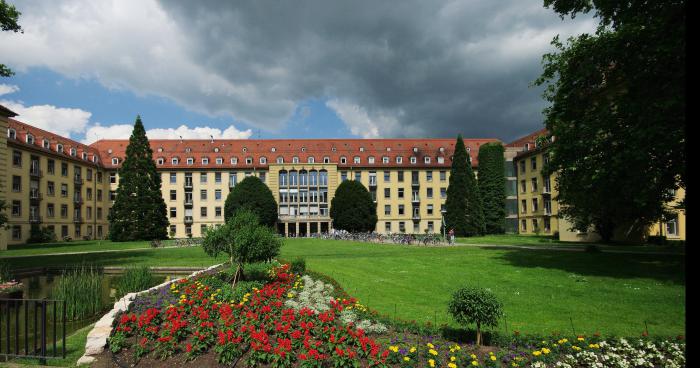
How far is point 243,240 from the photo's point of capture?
558 inches

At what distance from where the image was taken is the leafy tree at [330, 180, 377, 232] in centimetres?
5712

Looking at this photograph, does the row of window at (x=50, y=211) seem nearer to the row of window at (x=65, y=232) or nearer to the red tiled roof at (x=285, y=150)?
the row of window at (x=65, y=232)

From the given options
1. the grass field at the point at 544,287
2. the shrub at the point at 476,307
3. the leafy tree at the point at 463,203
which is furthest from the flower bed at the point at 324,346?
the leafy tree at the point at 463,203

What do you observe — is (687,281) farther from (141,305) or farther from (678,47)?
(678,47)

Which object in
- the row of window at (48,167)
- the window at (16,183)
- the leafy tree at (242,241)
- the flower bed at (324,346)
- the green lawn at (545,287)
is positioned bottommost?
the green lawn at (545,287)

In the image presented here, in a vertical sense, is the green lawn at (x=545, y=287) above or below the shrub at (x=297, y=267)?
below

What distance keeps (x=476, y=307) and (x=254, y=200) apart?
4981 centimetres

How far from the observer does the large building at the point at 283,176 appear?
65.9m

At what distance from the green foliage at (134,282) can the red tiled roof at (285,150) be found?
5469 cm

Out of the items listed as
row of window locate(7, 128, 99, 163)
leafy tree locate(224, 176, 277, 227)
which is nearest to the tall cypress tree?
leafy tree locate(224, 176, 277, 227)

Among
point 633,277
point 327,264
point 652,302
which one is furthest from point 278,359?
point 633,277

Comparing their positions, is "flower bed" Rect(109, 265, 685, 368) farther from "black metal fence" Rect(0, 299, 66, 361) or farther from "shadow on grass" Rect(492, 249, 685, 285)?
"shadow on grass" Rect(492, 249, 685, 285)

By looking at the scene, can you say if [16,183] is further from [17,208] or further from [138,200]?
[138,200]

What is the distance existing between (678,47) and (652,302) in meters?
9.30
